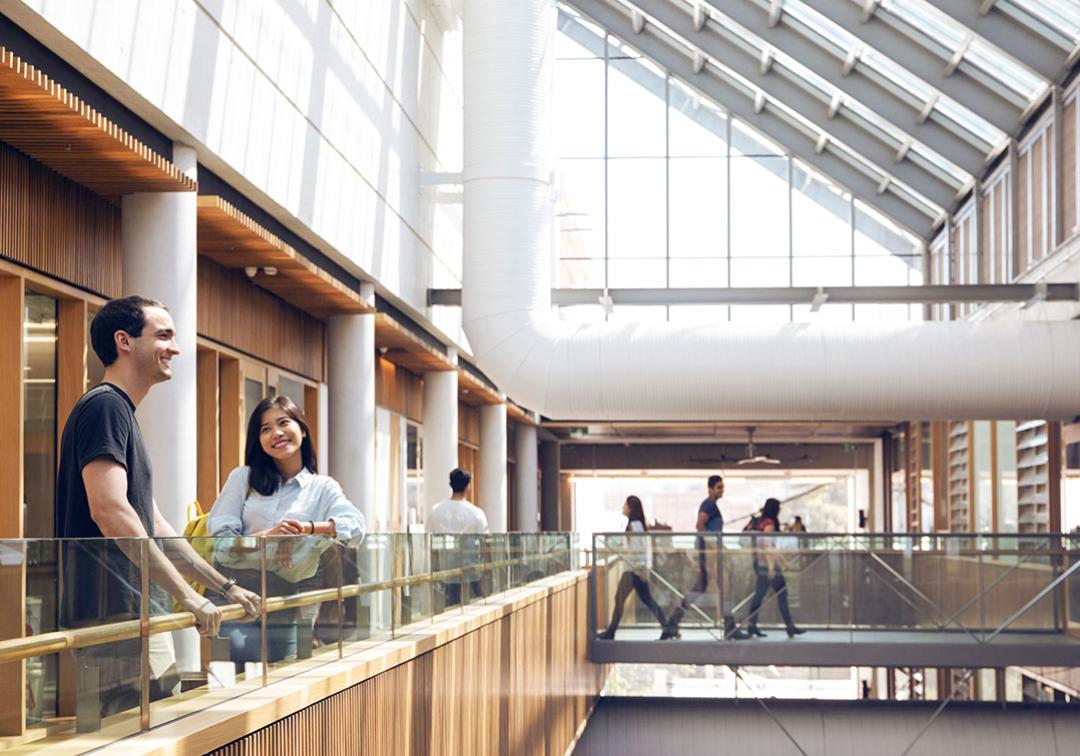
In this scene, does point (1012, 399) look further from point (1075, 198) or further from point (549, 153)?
point (549, 153)

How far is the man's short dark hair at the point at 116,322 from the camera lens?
3.52 m

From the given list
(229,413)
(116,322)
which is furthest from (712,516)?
(116,322)

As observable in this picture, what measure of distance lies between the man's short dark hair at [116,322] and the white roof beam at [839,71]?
52.1 ft

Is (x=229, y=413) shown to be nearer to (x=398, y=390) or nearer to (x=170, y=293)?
(x=170, y=293)

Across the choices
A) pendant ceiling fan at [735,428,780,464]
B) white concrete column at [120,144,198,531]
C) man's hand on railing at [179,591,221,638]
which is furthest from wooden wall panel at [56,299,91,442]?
pendant ceiling fan at [735,428,780,464]

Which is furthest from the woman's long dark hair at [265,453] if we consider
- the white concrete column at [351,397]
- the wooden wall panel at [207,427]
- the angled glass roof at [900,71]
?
the angled glass roof at [900,71]

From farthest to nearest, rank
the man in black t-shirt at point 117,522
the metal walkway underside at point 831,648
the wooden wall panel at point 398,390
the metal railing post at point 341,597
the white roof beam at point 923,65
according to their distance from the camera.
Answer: the wooden wall panel at point 398,390 < the white roof beam at point 923,65 < the metal walkway underside at point 831,648 < the metal railing post at point 341,597 < the man in black t-shirt at point 117,522

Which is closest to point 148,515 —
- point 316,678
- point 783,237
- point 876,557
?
point 316,678

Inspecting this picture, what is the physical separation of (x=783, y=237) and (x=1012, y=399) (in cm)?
873

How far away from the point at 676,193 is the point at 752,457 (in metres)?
11.7

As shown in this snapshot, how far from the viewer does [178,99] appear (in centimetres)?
845

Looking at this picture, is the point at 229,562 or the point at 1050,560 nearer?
the point at 229,562

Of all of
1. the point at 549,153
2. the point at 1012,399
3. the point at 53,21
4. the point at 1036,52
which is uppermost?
the point at 1036,52

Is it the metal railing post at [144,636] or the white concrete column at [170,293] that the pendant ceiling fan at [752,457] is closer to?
the white concrete column at [170,293]
